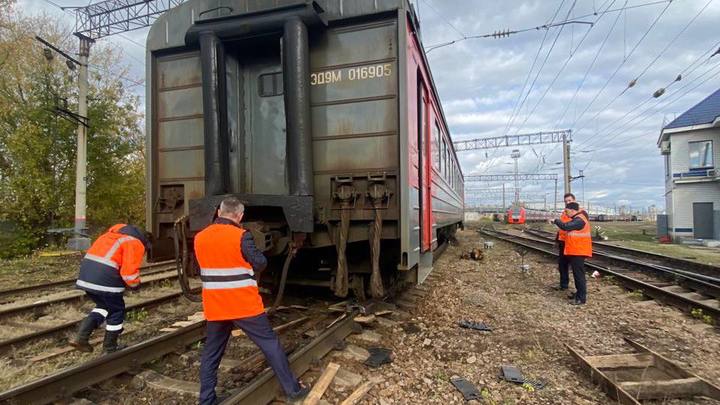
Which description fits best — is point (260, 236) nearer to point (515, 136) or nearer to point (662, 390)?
point (662, 390)

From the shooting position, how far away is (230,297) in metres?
3.07

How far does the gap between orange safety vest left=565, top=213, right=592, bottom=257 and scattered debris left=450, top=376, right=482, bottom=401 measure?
436 cm

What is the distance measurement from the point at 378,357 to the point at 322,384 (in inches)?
35.6

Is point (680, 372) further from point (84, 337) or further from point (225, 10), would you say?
point (225, 10)

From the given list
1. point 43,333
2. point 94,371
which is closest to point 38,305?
point 43,333

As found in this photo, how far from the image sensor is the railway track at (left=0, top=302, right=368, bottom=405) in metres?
3.02

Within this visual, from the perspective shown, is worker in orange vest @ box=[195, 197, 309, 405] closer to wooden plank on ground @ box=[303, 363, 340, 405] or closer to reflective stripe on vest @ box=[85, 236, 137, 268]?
wooden plank on ground @ box=[303, 363, 340, 405]

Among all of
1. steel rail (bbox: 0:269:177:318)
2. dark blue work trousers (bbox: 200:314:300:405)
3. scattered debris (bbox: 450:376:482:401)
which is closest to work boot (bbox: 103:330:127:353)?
dark blue work trousers (bbox: 200:314:300:405)

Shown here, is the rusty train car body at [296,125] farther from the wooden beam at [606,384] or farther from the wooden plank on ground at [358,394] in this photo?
the wooden beam at [606,384]

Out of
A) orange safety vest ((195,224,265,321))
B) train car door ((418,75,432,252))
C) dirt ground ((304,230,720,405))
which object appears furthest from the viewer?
train car door ((418,75,432,252))

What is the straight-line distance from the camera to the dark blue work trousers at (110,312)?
13.8ft

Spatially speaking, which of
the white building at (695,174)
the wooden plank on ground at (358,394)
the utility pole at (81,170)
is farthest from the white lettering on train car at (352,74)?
the white building at (695,174)

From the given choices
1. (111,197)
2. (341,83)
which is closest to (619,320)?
Answer: (341,83)

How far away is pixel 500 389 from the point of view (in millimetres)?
3652
